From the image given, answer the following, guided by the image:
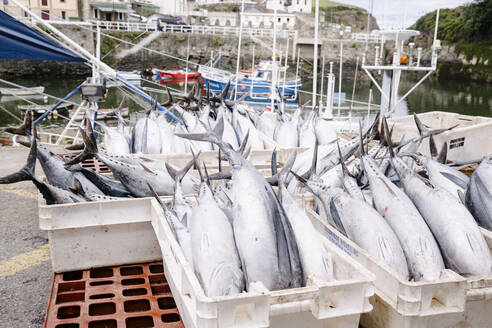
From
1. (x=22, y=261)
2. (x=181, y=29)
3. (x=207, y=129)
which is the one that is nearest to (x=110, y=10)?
(x=181, y=29)

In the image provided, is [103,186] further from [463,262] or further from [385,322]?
[463,262]

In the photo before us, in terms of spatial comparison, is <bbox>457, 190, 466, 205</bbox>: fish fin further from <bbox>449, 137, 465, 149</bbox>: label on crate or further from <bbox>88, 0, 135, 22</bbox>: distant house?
<bbox>88, 0, 135, 22</bbox>: distant house

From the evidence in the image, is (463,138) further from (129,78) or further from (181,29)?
(181,29)

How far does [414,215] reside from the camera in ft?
7.16

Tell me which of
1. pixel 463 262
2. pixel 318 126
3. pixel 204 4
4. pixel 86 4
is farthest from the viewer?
pixel 204 4

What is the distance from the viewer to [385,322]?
1802 millimetres

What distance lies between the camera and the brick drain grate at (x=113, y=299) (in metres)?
2.12

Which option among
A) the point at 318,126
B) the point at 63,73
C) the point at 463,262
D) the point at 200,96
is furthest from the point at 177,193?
the point at 63,73

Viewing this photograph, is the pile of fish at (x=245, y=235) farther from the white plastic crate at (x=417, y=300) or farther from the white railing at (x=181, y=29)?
the white railing at (x=181, y=29)

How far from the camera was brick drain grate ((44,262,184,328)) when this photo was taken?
2.12 m

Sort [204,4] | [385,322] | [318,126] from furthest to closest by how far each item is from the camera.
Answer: [204,4] < [318,126] < [385,322]

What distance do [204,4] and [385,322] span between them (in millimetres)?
70342

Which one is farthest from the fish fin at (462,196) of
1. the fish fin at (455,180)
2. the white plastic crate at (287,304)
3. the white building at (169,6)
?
the white building at (169,6)

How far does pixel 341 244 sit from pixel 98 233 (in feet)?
4.68
